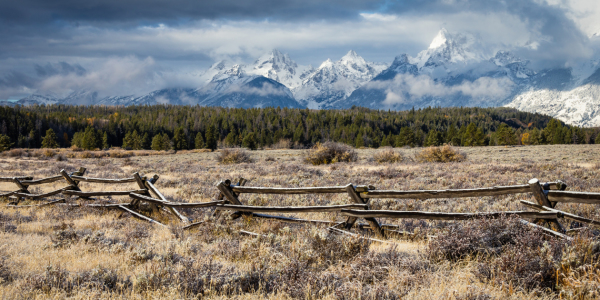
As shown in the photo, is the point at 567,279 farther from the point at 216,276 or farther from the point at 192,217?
the point at 192,217

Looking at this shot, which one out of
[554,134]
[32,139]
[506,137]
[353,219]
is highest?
[554,134]

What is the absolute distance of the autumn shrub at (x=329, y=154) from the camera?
86.6 ft

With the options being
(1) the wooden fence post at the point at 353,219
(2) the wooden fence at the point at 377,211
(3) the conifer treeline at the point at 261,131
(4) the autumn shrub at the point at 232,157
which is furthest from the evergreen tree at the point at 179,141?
(1) the wooden fence post at the point at 353,219

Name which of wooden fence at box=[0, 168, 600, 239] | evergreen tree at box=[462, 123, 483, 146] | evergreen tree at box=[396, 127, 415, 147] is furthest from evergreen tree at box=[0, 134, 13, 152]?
evergreen tree at box=[462, 123, 483, 146]

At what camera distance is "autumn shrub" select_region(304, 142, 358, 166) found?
2639 centimetres

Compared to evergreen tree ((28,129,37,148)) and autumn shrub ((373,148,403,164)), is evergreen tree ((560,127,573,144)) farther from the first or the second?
evergreen tree ((28,129,37,148))

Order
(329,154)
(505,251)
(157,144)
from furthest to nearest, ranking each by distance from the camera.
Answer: (157,144) → (329,154) → (505,251)

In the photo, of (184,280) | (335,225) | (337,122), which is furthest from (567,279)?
(337,122)

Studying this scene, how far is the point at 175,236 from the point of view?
6.12 meters

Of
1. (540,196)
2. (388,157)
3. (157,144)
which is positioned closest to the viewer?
(540,196)

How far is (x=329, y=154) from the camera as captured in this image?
26.5 m

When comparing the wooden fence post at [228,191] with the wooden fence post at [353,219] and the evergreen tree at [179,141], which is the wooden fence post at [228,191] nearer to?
the wooden fence post at [353,219]

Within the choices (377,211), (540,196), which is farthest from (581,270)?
(377,211)

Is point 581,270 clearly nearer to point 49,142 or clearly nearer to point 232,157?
point 232,157
